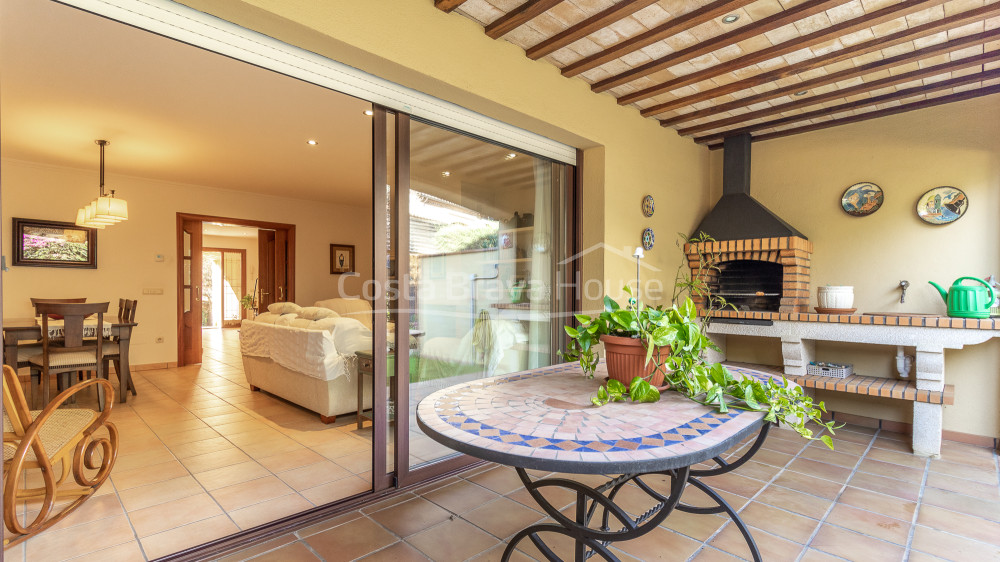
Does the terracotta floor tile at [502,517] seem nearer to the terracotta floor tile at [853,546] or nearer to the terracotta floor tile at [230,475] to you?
the terracotta floor tile at [853,546]

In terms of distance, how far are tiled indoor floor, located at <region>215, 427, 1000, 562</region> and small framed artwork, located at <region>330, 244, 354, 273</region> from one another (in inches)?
228

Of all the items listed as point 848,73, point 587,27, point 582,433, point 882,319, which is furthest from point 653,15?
point 882,319

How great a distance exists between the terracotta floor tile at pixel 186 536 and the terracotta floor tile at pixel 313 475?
1.44 feet

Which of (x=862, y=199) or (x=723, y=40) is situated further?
(x=862, y=199)

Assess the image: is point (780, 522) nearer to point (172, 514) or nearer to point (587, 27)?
point (587, 27)

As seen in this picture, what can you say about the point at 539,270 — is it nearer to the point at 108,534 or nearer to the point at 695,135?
the point at 695,135

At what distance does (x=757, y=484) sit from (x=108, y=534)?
3224 millimetres

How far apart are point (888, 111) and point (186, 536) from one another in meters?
5.21

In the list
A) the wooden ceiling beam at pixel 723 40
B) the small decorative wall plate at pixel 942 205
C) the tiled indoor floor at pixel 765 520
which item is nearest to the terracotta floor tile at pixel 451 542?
the tiled indoor floor at pixel 765 520

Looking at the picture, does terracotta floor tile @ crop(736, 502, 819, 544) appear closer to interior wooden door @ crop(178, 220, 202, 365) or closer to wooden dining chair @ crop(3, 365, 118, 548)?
wooden dining chair @ crop(3, 365, 118, 548)

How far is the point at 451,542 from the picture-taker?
80.9 inches

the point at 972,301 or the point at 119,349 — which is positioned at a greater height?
the point at 972,301

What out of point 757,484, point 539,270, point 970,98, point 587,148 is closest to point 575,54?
point 587,148

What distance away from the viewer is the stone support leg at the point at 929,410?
3.08m
